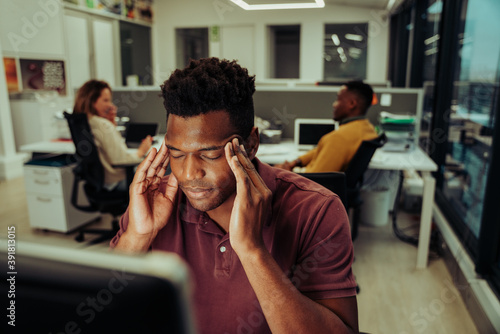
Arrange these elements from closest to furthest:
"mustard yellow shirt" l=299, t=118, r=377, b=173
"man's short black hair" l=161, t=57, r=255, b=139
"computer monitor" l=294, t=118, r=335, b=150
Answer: "man's short black hair" l=161, t=57, r=255, b=139 < "mustard yellow shirt" l=299, t=118, r=377, b=173 < "computer monitor" l=294, t=118, r=335, b=150

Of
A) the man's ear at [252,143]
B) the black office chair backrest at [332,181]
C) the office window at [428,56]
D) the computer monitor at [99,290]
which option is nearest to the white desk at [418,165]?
the black office chair backrest at [332,181]

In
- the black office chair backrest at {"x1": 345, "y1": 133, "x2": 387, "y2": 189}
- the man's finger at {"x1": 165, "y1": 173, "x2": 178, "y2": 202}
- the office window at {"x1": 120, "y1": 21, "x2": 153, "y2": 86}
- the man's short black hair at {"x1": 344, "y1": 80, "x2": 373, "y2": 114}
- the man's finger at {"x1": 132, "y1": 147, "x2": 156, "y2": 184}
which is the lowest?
the black office chair backrest at {"x1": 345, "y1": 133, "x2": 387, "y2": 189}

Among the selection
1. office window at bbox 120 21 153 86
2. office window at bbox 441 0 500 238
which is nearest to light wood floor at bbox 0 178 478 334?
office window at bbox 441 0 500 238

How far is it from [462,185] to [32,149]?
3348 millimetres

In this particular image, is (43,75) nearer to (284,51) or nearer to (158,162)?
(284,51)

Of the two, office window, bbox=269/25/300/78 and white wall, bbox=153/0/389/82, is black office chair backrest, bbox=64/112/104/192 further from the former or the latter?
A: office window, bbox=269/25/300/78

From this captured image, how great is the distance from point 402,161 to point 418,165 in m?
0.13

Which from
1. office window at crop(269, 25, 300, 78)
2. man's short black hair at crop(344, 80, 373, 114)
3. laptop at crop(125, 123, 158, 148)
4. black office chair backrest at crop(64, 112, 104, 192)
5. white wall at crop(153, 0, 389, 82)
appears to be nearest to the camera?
black office chair backrest at crop(64, 112, 104, 192)

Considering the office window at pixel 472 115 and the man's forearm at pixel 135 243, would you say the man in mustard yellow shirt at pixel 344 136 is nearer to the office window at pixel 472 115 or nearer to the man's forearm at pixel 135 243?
the office window at pixel 472 115

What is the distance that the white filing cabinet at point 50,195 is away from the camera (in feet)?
9.21

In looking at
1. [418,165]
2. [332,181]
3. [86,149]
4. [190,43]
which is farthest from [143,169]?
[190,43]

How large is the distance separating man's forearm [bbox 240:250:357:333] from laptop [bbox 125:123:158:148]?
263 centimetres

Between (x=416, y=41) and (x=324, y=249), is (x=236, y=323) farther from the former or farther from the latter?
(x=416, y=41)

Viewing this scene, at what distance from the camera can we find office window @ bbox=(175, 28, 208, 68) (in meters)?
7.50
